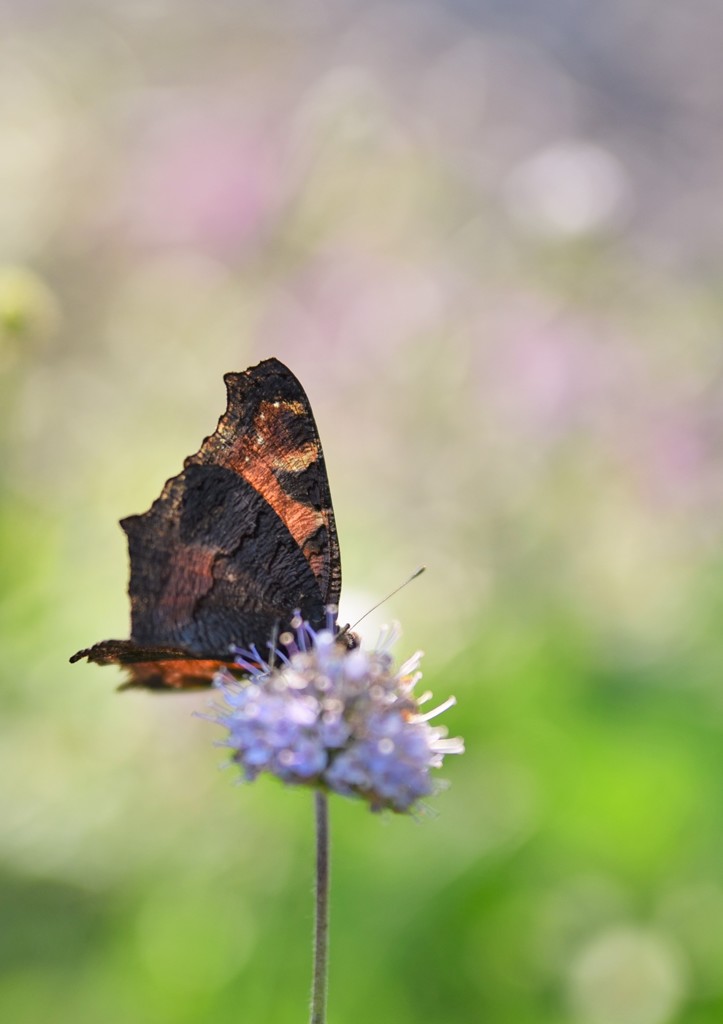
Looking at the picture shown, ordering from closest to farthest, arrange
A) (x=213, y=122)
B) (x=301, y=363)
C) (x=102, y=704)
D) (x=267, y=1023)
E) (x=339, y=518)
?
1. (x=267, y=1023)
2. (x=102, y=704)
3. (x=339, y=518)
4. (x=301, y=363)
5. (x=213, y=122)

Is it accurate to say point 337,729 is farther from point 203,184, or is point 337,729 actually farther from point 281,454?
point 203,184

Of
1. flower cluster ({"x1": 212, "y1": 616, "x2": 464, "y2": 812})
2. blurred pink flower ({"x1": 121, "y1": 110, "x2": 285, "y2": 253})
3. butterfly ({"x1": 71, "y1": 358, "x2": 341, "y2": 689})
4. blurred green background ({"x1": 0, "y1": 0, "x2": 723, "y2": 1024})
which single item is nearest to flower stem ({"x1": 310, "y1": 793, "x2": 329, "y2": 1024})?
flower cluster ({"x1": 212, "y1": 616, "x2": 464, "y2": 812})

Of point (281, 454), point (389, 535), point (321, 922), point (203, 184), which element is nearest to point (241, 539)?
point (281, 454)

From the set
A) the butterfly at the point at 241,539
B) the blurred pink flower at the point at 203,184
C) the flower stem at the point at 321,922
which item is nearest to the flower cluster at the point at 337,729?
the flower stem at the point at 321,922

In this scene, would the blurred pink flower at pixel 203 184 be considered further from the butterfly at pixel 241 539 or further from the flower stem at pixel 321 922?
the flower stem at pixel 321 922

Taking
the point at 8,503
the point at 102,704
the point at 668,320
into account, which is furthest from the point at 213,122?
the point at 102,704

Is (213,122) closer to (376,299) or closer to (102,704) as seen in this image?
(376,299)
